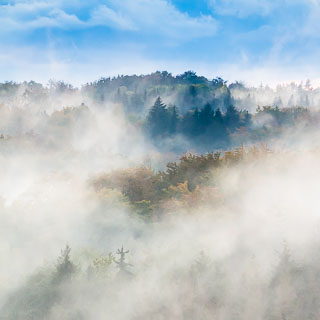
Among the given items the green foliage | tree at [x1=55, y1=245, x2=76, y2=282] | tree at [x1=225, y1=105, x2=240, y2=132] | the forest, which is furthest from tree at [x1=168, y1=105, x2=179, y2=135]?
tree at [x1=55, y1=245, x2=76, y2=282]

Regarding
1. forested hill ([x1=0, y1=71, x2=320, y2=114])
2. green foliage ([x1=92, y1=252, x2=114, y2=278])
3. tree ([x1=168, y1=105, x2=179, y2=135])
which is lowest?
green foliage ([x1=92, y1=252, x2=114, y2=278])

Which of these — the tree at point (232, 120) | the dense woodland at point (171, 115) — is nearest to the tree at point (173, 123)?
the dense woodland at point (171, 115)

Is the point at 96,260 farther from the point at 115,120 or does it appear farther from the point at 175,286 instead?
the point at 115,120

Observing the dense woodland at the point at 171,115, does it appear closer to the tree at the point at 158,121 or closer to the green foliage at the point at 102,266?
the tree at the point at 158,121

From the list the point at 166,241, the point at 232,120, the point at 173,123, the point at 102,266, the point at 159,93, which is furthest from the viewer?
the point at 159,93

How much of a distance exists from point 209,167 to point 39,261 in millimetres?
19303

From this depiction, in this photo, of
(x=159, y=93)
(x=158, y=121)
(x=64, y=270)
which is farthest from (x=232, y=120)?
(x=64, y=270)

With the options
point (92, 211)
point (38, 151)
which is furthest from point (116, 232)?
point (38, 151)

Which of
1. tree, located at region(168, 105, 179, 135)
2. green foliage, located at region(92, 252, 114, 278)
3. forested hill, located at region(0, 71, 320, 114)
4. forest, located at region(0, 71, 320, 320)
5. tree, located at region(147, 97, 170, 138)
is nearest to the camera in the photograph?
forest, located at region(0, 71, 320, 320)

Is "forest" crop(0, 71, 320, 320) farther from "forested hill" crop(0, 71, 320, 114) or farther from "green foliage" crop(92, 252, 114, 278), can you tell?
"forested hill" crop(0, 71, 320, 114)

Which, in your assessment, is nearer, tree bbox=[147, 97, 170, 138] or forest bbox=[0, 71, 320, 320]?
forest bbox=[0, 71, 320, 320]

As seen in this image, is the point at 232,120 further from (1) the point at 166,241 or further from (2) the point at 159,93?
(1) the point at 166,241

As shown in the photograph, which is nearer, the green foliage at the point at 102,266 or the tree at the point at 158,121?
the green foliage at the point at 102,266

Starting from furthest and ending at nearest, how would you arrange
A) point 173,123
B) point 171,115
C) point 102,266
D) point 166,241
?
point 171,115
point 173,123
point 166,241
point 102,266
